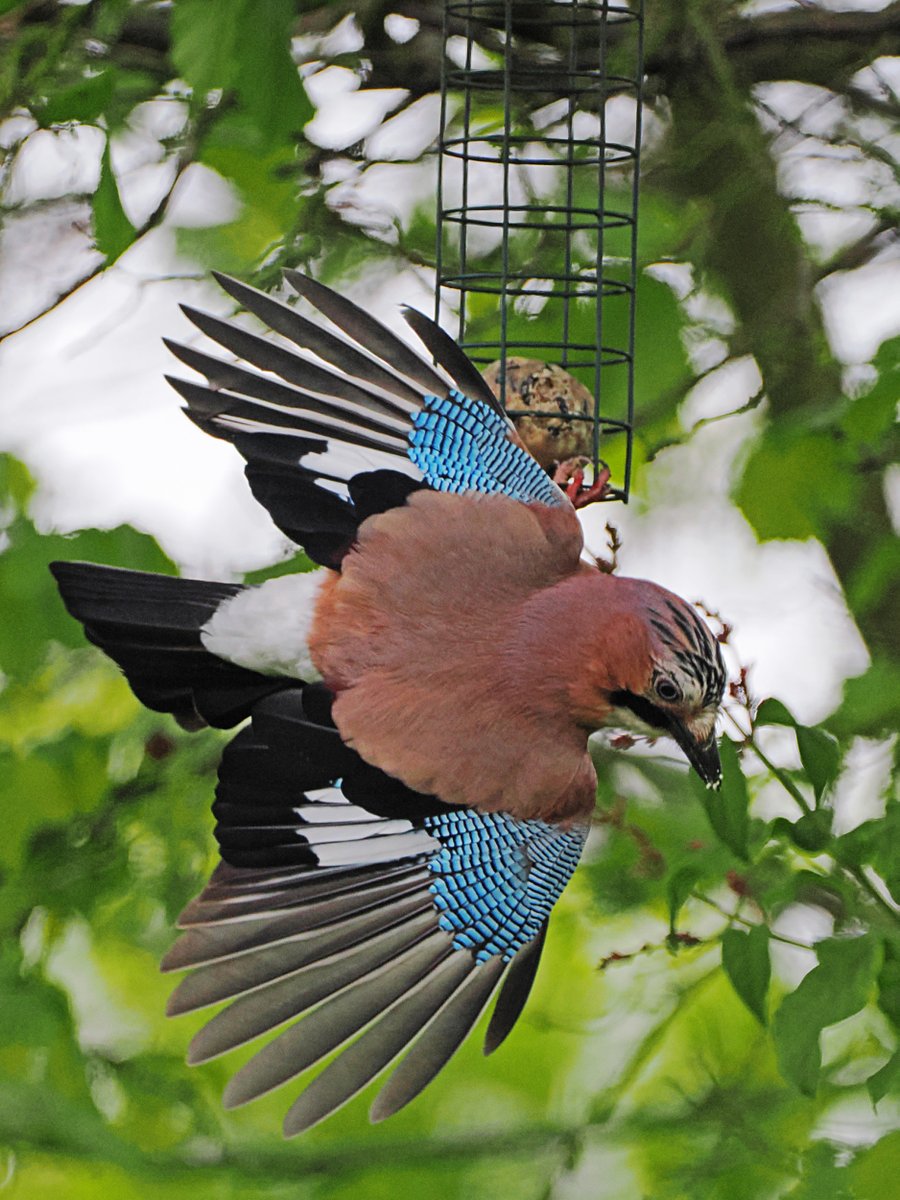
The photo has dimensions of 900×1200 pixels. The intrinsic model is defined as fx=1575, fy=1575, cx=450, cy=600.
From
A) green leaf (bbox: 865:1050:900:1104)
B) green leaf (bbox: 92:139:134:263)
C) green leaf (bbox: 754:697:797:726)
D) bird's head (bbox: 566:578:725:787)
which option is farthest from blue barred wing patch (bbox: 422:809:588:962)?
green leaf (bbox: 92:139:134:263)

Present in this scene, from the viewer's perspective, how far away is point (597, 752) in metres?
2.80

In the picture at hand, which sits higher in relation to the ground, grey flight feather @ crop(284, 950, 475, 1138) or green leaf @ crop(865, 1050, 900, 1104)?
green leaf @ crop(865, 1050, 900, 1104)

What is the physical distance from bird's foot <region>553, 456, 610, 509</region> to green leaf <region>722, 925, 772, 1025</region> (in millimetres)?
899

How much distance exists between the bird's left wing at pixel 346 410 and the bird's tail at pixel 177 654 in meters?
0.22

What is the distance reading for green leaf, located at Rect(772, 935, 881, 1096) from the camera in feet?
5.22

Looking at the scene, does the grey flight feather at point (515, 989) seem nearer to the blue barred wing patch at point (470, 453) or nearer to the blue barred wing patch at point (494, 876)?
the blue barred wing patch at point (494, 876)

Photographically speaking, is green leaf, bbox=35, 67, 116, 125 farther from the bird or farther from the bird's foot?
the bird's foot

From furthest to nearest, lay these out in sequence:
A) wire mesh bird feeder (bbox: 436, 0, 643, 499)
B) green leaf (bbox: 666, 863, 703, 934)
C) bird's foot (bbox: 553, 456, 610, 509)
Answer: wire mesh bird feeder (bbox: 436, 0, 643, 499)
bird's foot (bbox: 553, 456, 610, 509)
green leaf (bbox: 666, 863, 703, 934)

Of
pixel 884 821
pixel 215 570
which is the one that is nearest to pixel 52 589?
pixel 215 570

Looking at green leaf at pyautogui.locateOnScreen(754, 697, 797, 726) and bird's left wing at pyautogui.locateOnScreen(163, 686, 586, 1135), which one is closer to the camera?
green leaf at pyautogui.locateOnScreen(754, 697, 797, 726)

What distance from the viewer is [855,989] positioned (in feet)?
5.21

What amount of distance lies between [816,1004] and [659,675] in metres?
0.60

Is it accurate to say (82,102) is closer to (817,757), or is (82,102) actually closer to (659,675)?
(659,675)

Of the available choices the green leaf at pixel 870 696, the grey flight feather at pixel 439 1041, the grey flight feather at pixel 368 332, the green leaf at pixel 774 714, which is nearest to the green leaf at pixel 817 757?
the green leaf at pixel 774 714
